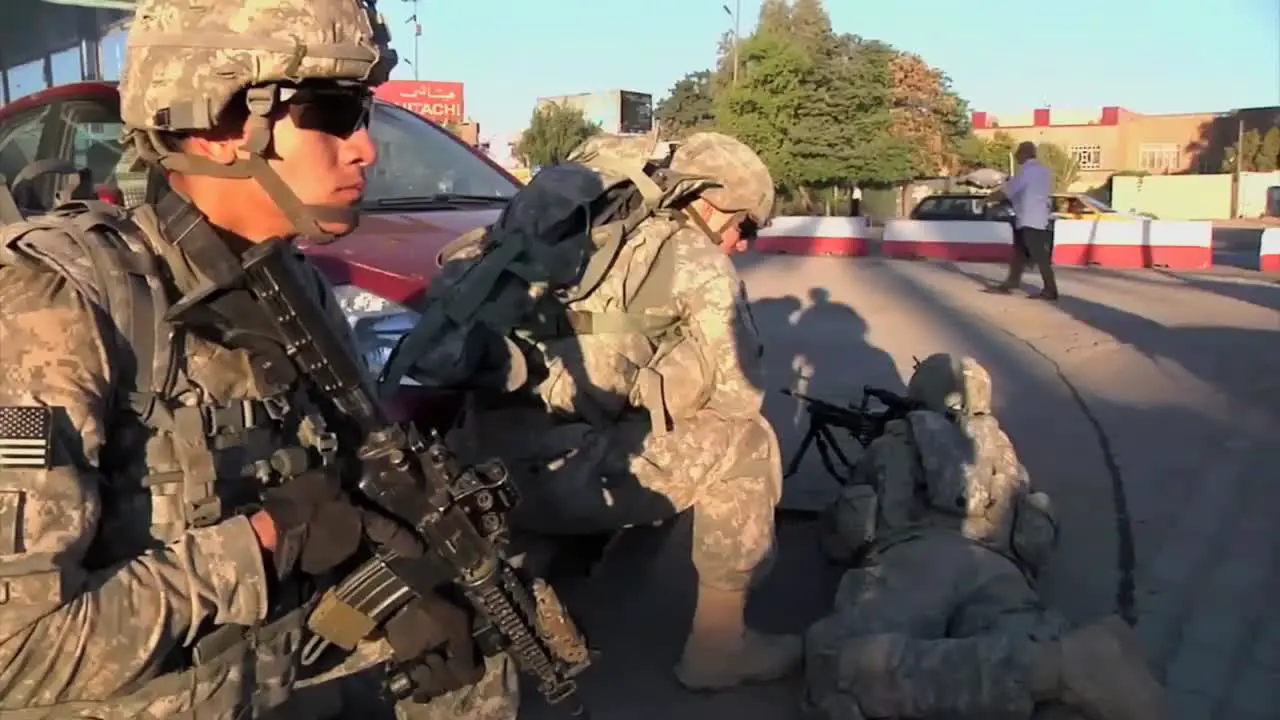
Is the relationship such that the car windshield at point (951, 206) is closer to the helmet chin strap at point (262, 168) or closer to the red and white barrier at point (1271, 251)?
the red and white barrier at point (1271, 251)

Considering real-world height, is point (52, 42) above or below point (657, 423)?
above

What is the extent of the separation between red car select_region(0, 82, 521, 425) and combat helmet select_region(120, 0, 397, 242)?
188cm

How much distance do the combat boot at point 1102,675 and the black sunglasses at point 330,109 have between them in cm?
205

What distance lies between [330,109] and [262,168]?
151 mm

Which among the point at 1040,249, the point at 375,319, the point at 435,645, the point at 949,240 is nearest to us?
the point at 435,645

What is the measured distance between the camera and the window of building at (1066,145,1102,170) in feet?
231

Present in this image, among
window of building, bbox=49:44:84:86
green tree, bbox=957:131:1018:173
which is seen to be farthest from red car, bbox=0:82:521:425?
green tree, bbox=957:131:1018:173

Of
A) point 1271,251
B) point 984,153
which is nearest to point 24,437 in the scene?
point 1271,251

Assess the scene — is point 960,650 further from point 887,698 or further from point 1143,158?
point 1143,158

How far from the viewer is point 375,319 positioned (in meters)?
3.89

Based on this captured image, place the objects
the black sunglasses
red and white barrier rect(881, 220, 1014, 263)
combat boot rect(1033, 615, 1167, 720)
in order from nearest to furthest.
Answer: the black sunglasses, combat boot rect(1033, 615, 1167, 720), red and white barrier rect(881, 220, 1014, 263)

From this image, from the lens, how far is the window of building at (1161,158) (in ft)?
224

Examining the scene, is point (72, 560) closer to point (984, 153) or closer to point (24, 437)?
point (24, 437)

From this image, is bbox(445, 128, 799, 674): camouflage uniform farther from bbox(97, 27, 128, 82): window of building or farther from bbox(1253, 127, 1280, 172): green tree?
bbox(1253, 127, 1280, 172): green tree
